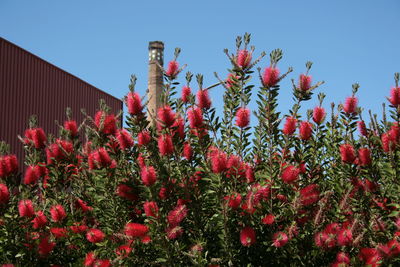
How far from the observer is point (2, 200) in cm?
277

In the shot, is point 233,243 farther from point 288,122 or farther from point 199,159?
point 288,122

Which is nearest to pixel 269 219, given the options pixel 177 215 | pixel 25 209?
pixel 177 215

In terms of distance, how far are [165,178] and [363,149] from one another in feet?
4.01

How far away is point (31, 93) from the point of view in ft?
61.2

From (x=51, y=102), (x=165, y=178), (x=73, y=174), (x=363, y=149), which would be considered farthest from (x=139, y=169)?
(x=51, y=102)

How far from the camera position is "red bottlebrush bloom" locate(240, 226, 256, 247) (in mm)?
2367

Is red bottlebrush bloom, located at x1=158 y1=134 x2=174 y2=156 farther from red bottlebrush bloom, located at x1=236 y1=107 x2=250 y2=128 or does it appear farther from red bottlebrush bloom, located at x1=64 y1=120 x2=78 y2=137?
Answer: red bottlebrush bloom, located at x1=64 y1=120 x2=78 y2=137

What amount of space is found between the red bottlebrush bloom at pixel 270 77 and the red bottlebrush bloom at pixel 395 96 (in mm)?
927

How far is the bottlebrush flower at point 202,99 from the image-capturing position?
2.79 m

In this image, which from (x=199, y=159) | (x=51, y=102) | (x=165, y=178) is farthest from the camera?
(x=51, y=102)

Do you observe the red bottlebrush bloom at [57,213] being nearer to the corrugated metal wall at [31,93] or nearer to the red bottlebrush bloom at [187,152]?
the red bottlebrush bloom at [187,152]

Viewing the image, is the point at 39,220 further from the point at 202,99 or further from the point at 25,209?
the point at 202,99

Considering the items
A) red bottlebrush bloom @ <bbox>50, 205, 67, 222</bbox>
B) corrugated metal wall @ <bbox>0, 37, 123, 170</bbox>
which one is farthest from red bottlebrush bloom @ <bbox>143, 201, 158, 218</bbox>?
corrugated metal wall @ <bbox>0, 37, 123, 170</bbox>

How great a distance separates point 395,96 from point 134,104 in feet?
5.77
